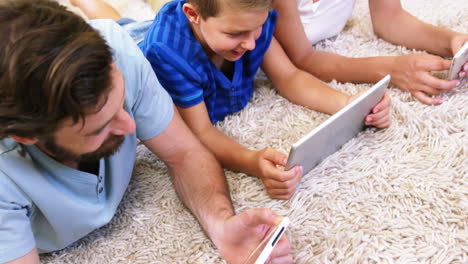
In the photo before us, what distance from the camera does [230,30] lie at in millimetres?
765

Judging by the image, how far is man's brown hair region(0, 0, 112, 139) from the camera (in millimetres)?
448

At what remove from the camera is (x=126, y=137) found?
720 millimetres

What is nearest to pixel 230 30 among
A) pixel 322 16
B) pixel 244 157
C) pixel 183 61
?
pixel 183 61

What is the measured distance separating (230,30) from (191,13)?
0.32ft

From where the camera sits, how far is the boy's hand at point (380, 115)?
2.77ft

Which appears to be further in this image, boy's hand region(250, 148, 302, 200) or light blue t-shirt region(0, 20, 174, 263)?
boy's hand region(250, 148, 302, 200)

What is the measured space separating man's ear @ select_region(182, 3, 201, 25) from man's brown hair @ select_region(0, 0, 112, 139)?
0.32 meters

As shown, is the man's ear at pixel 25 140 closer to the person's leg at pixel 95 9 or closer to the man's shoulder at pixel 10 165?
the man's shoulder at pixel 10 165

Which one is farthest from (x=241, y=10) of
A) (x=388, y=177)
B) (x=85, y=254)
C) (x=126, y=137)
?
(x=85, y=254)

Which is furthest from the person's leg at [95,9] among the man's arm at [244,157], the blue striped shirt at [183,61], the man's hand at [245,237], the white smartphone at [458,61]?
the white smartphone at [458,61]

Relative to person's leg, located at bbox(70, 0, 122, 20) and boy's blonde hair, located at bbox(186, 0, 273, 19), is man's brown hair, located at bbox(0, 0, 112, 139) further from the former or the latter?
person's leg, located at bbox(70, 0, 122, 20)

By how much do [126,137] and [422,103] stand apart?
0.66 metres

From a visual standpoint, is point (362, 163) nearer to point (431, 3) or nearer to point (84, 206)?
point (84, 206)

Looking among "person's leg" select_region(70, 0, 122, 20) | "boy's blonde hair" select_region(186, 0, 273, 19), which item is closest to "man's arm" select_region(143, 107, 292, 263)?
"boy's blonde hair" select_region(186, 0, 273, 19)
